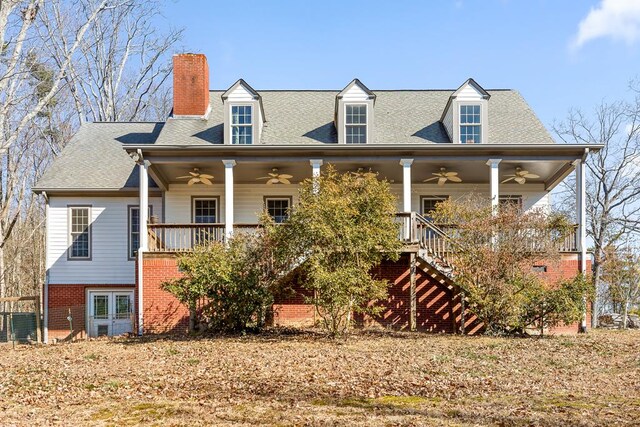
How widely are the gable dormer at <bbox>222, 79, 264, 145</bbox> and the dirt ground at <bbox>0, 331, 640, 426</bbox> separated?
23.0 feet

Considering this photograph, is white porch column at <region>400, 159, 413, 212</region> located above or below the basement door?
above

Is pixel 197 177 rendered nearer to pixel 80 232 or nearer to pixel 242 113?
pixel 242 113

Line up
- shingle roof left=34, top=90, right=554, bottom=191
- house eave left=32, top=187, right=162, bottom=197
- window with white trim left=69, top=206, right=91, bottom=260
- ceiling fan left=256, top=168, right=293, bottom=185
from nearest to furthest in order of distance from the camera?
ceiling fan left=256, top=168, right=293, bottom=185 < shingle roof left=34, top=90, right=554, bottom=191 < house eave left=32, top=187, right=162, bottom=197 < window with white trim left=69, top=206, right=91, bottom=260

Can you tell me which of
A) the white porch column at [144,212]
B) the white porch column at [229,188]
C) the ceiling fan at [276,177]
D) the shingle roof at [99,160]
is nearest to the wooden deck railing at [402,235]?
the white porch column at [144,212]

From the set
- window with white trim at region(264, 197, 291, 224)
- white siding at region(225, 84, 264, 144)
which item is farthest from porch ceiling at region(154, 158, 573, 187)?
white siding at region(225, 84, 264, 144)

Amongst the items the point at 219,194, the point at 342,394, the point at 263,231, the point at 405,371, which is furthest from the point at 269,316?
the point at 342,394

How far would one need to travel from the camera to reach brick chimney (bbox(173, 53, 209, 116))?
849 inches

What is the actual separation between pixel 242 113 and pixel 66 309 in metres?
8.31

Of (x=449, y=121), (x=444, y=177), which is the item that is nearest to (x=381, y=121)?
(x=449, y=121)

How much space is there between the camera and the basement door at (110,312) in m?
20.7

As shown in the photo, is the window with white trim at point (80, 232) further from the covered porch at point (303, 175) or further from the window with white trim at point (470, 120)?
the window with white trim at point (470, 120)

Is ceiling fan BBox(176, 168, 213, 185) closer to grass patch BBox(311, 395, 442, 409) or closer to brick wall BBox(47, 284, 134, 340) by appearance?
brick wall BBox(47, 284, 134, 340)

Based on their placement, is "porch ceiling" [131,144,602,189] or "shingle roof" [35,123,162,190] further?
"shingle roof" [35,123,162,190]

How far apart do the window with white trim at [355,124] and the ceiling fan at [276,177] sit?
228cm
